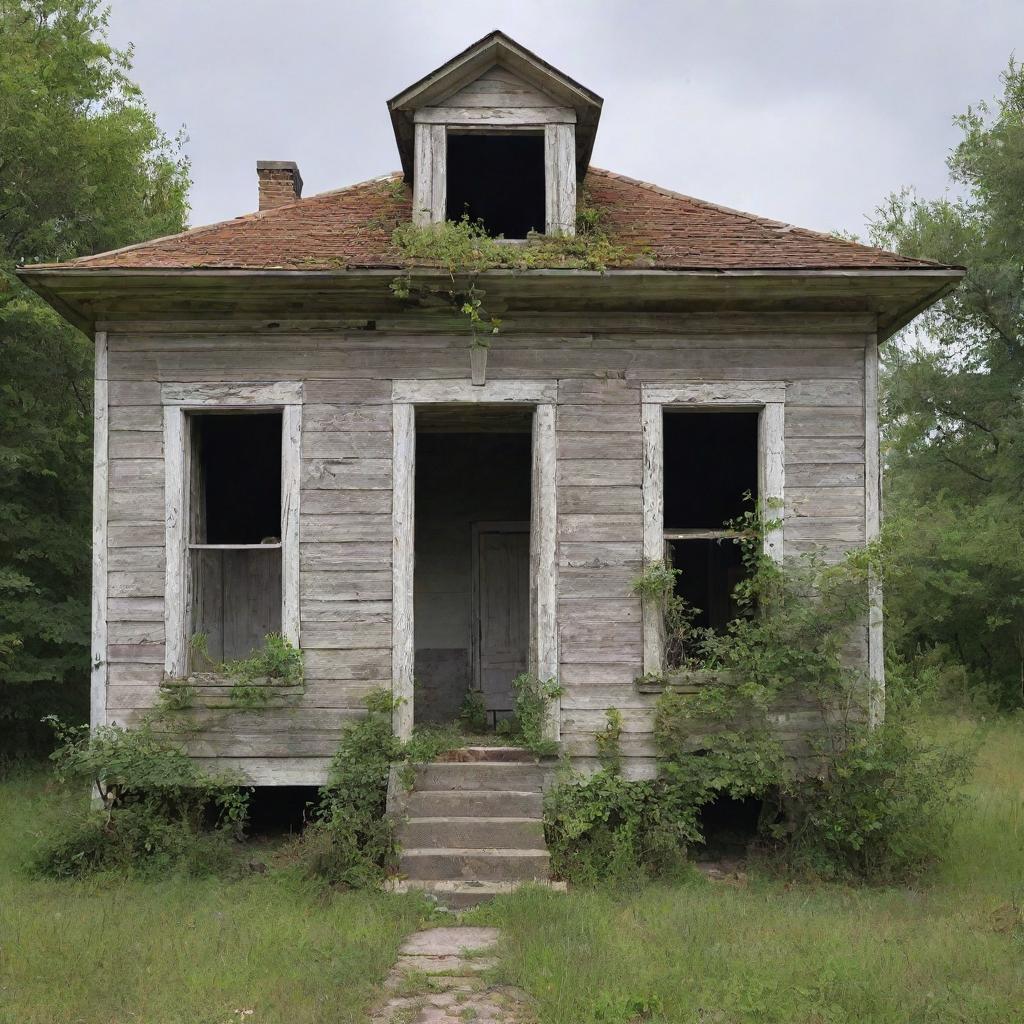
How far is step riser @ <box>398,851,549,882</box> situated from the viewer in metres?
7.52

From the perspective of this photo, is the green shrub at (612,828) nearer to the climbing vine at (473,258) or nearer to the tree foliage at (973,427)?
the climbing vine at (473,258)

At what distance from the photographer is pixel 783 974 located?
5676mm

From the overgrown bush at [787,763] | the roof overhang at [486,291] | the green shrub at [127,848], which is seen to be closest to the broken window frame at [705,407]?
the overgrown bush at [787,763]

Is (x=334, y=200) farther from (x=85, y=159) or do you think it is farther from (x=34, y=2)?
(x=34, y=2)

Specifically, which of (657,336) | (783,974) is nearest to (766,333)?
(657,336)

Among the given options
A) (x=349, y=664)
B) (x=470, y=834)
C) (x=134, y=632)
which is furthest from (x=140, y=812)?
(x=470, y=834)


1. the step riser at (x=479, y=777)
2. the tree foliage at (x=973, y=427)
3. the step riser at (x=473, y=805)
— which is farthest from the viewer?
the tree foliage at (x=973, y=427)

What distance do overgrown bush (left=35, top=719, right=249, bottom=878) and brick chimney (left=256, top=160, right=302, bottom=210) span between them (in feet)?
20.2

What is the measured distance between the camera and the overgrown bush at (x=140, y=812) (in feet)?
26.8

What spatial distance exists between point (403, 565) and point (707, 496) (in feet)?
17.0

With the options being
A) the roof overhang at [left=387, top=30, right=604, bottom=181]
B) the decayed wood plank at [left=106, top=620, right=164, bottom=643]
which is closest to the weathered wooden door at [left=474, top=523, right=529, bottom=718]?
the decayed wood plank at [left=106, top=620, right=164, bottom=643]

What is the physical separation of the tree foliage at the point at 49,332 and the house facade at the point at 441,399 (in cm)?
509

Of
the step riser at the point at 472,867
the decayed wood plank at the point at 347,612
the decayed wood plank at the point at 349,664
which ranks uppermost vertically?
the decayed wood plank at the point at 347,612

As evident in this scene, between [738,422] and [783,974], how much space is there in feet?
24.8
